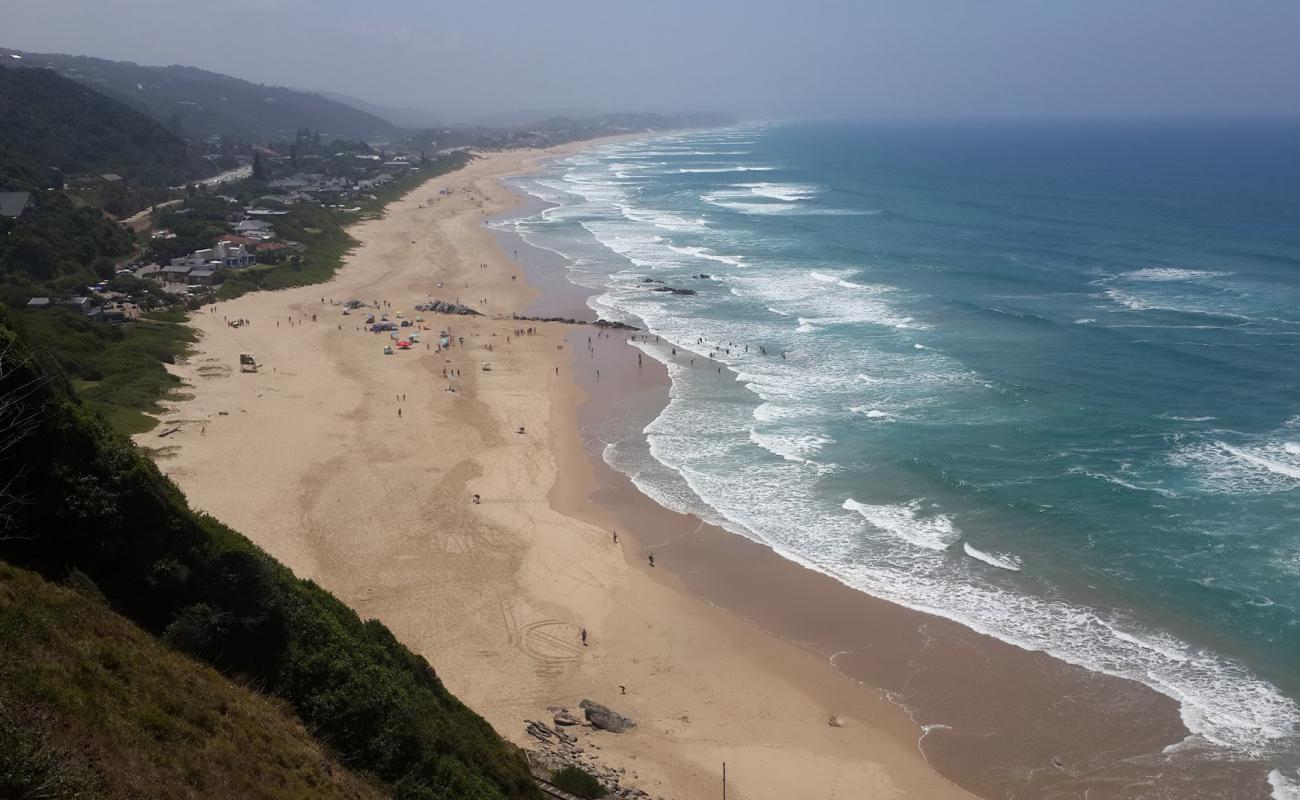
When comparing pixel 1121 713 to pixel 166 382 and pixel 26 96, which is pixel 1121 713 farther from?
pixel 26 96

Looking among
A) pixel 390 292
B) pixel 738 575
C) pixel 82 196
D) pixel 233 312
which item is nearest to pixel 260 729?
pixel 738 575

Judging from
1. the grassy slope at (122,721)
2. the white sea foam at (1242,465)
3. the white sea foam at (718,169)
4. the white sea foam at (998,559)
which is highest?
the white sea foam at (718,169)

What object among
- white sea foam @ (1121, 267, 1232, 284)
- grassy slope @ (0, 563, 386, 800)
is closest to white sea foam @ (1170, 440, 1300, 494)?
white sea foam @ (1121, 267, 1232, 284)

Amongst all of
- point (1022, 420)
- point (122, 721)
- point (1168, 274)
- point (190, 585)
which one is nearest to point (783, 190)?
point (1168, 274)

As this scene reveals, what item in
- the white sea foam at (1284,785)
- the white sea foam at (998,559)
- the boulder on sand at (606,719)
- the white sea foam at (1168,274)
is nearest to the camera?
the white sea foam at (1284,785)

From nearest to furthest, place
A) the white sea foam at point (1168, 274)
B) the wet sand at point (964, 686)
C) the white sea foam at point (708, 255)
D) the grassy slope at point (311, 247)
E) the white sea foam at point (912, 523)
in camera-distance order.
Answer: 1. the wet sand at point (964, 686)
2. the white sea foam at point (912, 523)
3. the white sea foam at point (1168, 274)
4. the grassy slope at point (311, 247)
5. the white sea foam at point (708, 255)

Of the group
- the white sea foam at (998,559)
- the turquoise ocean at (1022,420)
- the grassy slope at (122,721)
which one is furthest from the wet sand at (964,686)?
the grassy slope at (122,721)

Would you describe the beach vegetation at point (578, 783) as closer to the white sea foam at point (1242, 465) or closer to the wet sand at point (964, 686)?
the wet sand at point (964, 686)

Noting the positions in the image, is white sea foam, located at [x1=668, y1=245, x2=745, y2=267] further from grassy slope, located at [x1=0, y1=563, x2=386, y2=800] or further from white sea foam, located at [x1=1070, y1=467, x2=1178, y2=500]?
grassy slope, located at [x1=0, y1=563, x2=386, y2=800]
